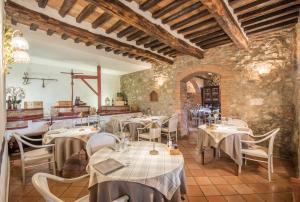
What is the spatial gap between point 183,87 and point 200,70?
95 cm

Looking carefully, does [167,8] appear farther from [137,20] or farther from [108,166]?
[108,166]

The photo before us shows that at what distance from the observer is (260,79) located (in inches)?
159

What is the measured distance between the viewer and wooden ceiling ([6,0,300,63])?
8.67 feet

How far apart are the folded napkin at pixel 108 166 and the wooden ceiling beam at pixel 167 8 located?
2546mm

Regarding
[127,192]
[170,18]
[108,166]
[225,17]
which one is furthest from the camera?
[170,18]

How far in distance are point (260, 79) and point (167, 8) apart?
2.87m

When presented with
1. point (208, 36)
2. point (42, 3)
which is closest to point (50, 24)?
point (42, 3)

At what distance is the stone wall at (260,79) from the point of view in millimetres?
3688

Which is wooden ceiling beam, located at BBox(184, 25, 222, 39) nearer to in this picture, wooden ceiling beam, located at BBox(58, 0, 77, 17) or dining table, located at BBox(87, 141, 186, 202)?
wooden ceiling beam, located at BBox(58, 0, 77, 17)

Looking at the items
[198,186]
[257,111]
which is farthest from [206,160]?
[257,111]

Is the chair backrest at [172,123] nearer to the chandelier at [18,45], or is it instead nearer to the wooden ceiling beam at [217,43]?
the wooden ceiling beam at [217,43]

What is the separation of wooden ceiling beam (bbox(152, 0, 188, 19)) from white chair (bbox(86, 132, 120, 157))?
2.32m

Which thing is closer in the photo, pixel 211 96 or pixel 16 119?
pixel 16 119

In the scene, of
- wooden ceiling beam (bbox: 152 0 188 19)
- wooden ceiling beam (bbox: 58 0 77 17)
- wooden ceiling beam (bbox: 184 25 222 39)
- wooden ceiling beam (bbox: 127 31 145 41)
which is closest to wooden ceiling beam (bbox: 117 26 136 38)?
wooden ceiling beam (bbox: 127 31 145 41)
